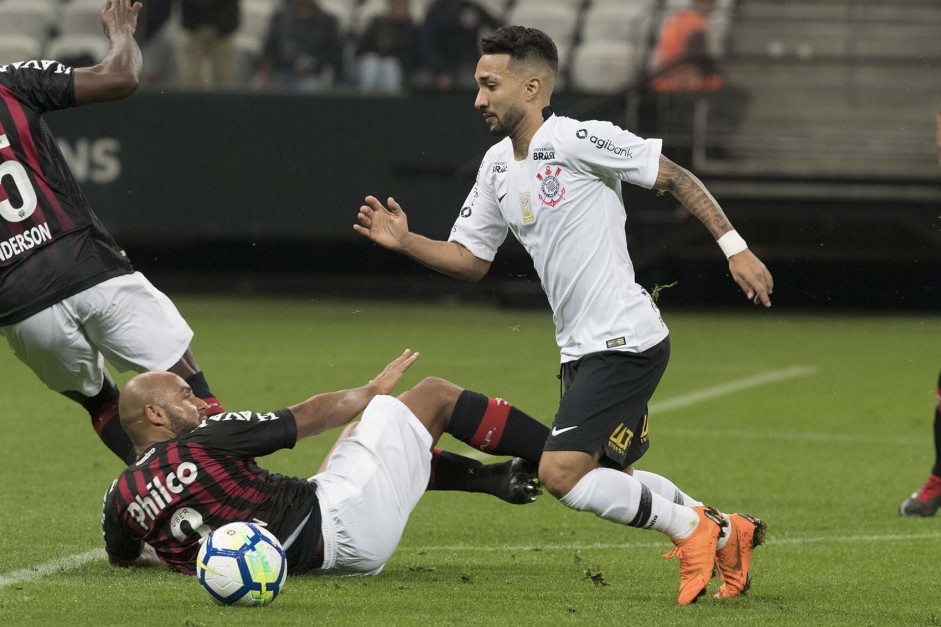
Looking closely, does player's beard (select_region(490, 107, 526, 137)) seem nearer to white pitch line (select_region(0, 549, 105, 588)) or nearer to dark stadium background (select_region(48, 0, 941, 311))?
white pitch line (select_region(0, 549, 105, 588))

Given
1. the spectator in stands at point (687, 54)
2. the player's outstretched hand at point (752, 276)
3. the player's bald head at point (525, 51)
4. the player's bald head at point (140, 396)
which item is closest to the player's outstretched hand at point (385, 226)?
the player's bald head at point (525, 51)

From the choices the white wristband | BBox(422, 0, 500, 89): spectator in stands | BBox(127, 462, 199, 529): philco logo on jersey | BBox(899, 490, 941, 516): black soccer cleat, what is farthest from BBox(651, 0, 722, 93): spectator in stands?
BBox(127, 462, 199, 529): philco logo on jersey

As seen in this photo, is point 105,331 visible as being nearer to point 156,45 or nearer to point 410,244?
point 410,244

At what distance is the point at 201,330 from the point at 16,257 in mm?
9574

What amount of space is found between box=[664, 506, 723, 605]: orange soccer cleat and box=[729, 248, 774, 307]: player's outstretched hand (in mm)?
769

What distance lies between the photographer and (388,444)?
211 inches

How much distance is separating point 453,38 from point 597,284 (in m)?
11.9

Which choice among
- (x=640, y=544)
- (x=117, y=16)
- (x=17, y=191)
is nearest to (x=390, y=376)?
(x=640, y=544)

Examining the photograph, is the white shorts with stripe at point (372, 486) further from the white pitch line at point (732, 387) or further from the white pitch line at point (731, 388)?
the white pitch line at point (732, 387)

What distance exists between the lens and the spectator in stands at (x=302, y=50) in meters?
17.0

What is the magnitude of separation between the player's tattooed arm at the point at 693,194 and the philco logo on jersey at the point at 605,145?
117mm

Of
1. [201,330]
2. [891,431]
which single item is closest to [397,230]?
[891,431]

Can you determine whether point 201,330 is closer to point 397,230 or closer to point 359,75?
point 359,75

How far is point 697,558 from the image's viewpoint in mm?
5051
